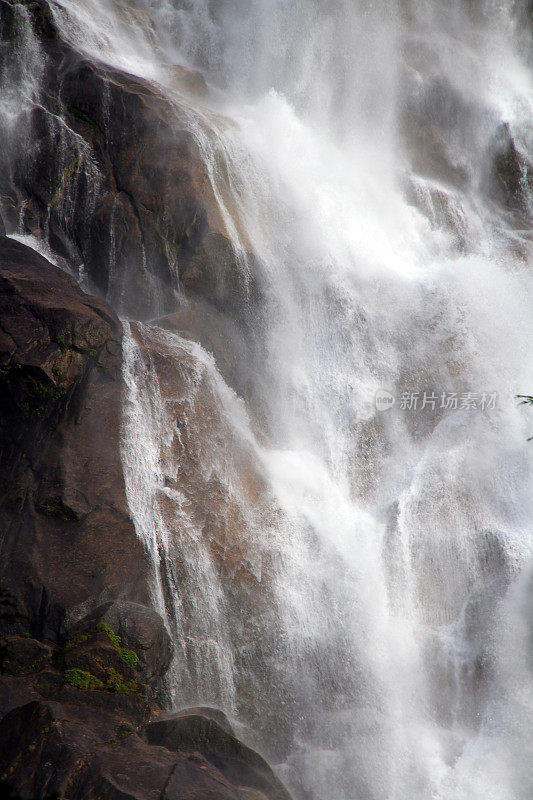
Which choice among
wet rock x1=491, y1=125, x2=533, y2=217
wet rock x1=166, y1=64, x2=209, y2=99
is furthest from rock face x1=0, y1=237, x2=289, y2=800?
wet rock x1=491, y1=125, x2=533, y2=217

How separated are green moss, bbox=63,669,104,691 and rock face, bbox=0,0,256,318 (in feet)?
24.8

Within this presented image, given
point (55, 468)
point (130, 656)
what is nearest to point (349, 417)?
point (55, 468)

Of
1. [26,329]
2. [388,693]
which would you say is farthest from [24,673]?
Answer: [388,693]

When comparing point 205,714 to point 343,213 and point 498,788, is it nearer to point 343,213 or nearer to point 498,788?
point 498,788

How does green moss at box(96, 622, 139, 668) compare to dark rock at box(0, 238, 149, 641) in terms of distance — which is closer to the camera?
green moss at box(96, 622, 139, 668)

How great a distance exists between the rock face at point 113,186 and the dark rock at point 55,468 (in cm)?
334

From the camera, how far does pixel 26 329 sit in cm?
921

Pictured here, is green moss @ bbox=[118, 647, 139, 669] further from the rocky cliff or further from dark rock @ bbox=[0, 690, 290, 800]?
dark rock @ bbox=[0, 690, 290, 800]

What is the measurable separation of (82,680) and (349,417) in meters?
7.93

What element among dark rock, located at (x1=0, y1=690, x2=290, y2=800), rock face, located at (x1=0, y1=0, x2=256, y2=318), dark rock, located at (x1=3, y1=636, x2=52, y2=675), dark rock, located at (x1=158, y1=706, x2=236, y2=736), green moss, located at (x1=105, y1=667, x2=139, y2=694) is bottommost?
dark rock, located at (x1=0, y1=690, x2=290, y2=800)

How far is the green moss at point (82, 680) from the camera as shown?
304 inches

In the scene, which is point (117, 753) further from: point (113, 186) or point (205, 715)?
point (113, 186)

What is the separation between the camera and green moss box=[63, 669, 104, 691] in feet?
25.3

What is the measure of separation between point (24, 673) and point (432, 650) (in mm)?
6691
